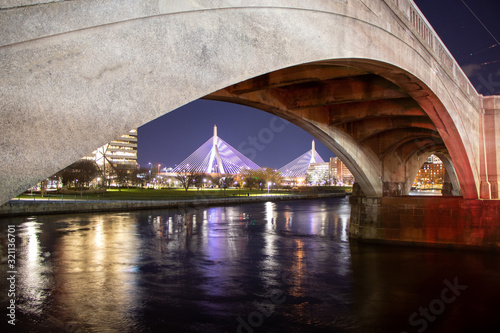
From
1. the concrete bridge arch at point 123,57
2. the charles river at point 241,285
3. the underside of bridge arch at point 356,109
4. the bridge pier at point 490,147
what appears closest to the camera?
the concrete bridge arch at point 123,57

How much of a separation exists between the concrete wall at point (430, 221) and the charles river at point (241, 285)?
641 millimetres

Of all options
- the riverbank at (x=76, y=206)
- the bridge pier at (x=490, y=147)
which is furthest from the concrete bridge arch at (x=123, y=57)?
the riverbank at (x=76, y=206)

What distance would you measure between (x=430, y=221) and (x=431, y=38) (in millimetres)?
8865

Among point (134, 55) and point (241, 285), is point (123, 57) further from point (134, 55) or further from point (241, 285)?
point (241, 285)

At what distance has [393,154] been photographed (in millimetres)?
20328

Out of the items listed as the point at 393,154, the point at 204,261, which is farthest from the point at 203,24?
the point at 393,154

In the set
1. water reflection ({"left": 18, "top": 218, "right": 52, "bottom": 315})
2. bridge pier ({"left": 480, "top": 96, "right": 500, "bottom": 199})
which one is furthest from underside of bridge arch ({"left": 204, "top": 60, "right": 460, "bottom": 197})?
water reflection ({"left": 18, "top": 218, "right": 52, "bottom": 315})

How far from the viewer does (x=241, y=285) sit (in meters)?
12.2

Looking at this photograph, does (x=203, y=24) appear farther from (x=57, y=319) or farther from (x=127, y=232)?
(x=127, y=232)

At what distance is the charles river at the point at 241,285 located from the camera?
9297mm

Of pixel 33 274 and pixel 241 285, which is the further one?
pixel 33 274

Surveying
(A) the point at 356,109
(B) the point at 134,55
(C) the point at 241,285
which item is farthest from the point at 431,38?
(B) the point at 134,55

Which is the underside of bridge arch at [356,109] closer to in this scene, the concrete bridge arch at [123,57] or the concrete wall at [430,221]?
the concrete wall at [430,221]

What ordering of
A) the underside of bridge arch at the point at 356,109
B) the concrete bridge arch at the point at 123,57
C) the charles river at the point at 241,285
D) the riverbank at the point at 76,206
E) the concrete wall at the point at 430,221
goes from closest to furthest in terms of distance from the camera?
the concrete bridge arch at the point at 123,57 < the charles river at the point at 241,285 < the underside of bridge arch at the point at 356,109 < the concrete wall at the point at 430,221 < the riverbank at the point at 76,206
